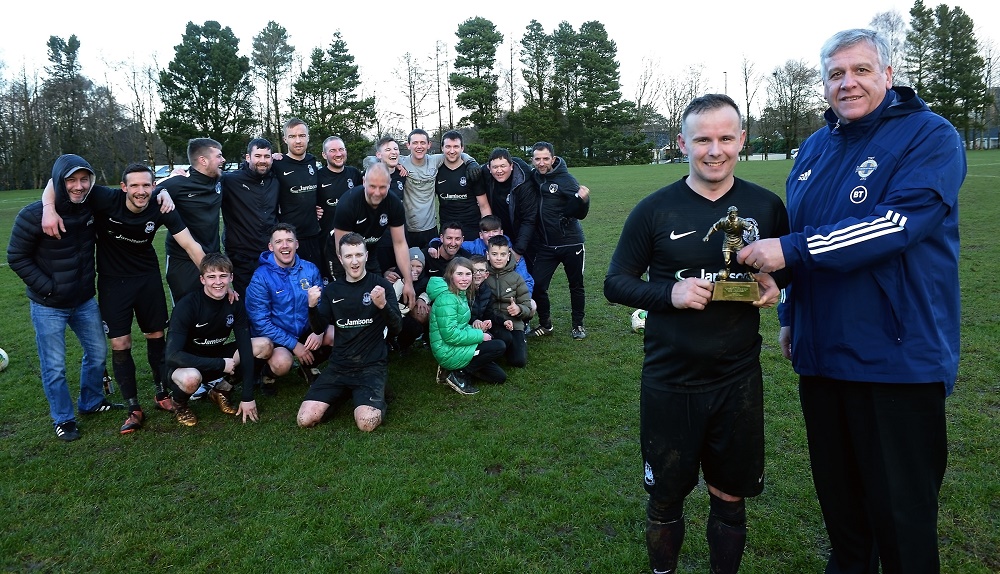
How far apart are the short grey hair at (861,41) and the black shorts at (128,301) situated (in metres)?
4.86

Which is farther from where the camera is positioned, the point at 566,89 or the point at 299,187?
the point at 566,89

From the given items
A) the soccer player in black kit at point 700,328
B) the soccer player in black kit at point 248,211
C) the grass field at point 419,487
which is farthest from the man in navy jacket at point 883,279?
the soccer player in black kit at point 248,211

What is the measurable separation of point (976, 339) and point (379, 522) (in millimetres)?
5959

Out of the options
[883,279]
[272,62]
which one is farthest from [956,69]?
[883,279]

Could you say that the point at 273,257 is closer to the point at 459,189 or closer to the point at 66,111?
the point at 459,189

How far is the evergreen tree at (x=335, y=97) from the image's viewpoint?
43875 mm

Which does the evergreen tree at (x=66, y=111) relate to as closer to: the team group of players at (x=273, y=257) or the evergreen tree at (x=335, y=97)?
the evergreen tree at (x=335, y=97)

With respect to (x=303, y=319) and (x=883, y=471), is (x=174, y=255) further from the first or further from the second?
(x=883, y=471)

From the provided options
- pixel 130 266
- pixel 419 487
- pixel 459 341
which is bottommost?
pixel 419 487

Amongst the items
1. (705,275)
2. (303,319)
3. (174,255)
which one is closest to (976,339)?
(705,275)

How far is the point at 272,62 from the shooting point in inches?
1871

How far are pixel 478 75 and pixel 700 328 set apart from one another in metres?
52.1

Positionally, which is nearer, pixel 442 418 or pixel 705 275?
pixel 705 275

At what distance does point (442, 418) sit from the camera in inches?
190
